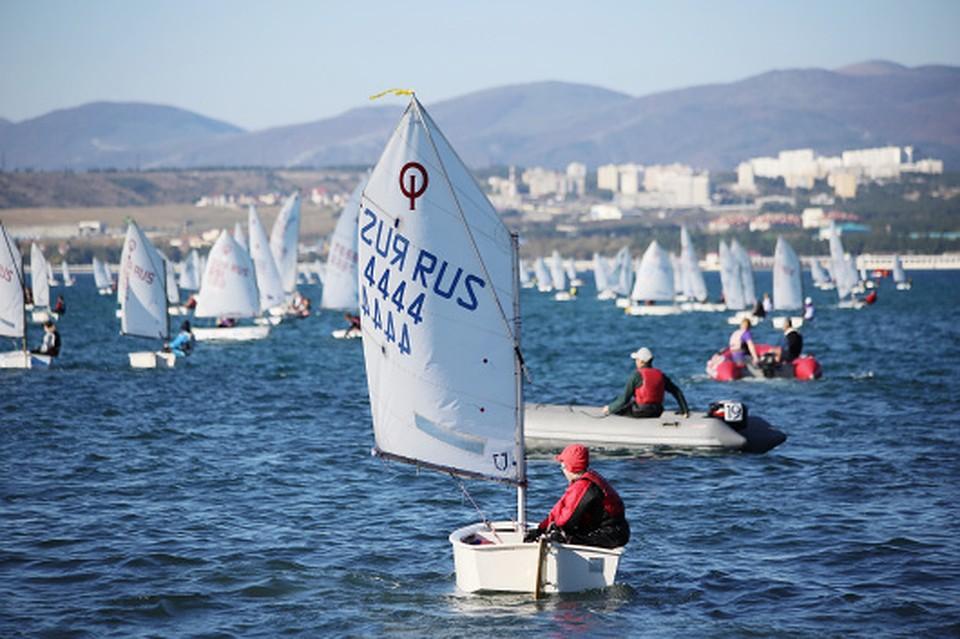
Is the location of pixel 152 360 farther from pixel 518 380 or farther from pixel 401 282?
pixel 518 380

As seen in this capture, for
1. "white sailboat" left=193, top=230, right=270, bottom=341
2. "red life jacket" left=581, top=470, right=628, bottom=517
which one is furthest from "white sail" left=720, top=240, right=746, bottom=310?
"red life jacket" left=581, top=470, right=628, bottom=517

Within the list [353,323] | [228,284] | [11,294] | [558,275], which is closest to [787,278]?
[353,323]

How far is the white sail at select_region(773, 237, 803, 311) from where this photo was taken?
8181 centimetres

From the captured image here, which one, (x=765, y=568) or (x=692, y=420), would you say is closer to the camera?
(x=765, y=568)

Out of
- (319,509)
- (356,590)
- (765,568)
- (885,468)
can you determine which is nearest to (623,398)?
(885,468)

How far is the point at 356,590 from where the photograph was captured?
1880 centimetres

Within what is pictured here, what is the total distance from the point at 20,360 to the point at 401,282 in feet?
115

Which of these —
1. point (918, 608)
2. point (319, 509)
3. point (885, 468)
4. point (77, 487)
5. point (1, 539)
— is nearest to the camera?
point (918, 608)

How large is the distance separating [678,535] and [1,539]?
10.2m

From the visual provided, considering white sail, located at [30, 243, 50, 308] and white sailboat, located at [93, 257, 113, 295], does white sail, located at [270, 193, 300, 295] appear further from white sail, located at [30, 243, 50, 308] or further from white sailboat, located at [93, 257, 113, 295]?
white sailboat, located at [93, 257, 113, 295]

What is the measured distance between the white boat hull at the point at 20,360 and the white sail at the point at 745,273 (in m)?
52.2

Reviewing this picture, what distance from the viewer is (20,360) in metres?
49.8

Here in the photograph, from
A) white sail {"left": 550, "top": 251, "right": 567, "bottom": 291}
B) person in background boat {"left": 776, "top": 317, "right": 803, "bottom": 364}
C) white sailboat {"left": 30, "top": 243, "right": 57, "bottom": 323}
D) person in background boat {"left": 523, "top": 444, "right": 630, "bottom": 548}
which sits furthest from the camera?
white sail {"left": 550, "top": 251, "right": 567, "bottom": 291}

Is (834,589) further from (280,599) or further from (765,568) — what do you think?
(280,599)
